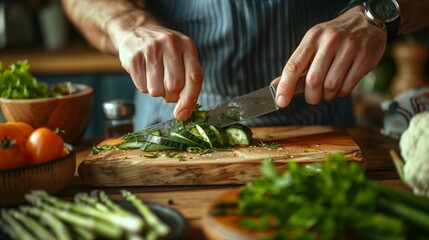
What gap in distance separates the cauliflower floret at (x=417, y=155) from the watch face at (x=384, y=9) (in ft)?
1.99

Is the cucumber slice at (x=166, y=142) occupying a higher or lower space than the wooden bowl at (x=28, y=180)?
lower

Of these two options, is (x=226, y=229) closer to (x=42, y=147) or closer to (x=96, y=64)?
(x=42, y=147)

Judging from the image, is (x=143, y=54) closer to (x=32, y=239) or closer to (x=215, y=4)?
(x=215, y=4)

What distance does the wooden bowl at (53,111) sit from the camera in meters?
1.77

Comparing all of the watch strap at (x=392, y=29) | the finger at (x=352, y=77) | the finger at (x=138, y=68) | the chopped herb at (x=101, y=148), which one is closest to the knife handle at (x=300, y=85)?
the finger at (x=352, y=77)

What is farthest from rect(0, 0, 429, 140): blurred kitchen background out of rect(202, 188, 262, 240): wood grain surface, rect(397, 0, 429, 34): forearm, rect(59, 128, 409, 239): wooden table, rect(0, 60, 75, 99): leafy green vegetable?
rect(202, 188, 262, 240): wood grain surface

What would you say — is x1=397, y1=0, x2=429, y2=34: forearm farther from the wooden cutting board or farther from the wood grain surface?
the wood grain surface

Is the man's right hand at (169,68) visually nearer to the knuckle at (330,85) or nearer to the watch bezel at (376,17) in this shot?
the knuckle at (330,85)

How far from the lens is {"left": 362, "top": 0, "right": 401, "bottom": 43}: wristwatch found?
1.74 m

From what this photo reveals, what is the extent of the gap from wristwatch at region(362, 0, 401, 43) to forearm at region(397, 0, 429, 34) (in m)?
0.13

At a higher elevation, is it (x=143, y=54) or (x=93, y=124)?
(x=143, y=54)

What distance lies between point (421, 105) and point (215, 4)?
839 millimetres

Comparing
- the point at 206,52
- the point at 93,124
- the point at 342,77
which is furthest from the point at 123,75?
the point at 342,77

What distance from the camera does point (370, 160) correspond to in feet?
5.28
